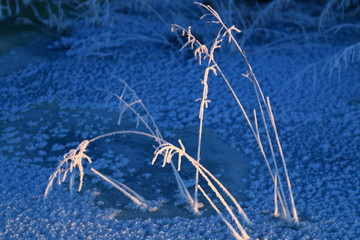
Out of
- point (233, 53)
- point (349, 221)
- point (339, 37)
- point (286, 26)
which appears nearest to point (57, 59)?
point (233, 53)

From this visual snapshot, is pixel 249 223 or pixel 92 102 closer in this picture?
pixel 249 223

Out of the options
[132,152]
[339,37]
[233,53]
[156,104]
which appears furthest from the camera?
[339,37]

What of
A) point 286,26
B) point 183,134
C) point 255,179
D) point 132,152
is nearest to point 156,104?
point 183,134

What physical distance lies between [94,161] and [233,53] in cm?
112

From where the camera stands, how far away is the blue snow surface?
3.81ft

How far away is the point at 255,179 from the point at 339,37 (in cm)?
142

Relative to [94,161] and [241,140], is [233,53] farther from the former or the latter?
[94,161]

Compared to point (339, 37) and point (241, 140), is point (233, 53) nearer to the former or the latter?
point (339, 37)

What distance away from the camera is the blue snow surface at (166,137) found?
1161 mm

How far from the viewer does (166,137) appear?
1.67 metres

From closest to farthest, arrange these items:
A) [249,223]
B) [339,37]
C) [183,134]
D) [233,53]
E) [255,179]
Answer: [249,223] → [255,179] → [183,134] → [233,53] → [339,37]

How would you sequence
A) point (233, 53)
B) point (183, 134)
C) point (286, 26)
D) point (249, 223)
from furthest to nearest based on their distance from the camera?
point (286, 26) → point (233, 53) → point (183, 134) → point (249, 223)

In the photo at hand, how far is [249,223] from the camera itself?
3.76ft

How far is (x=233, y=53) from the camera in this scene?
7.62 ft
